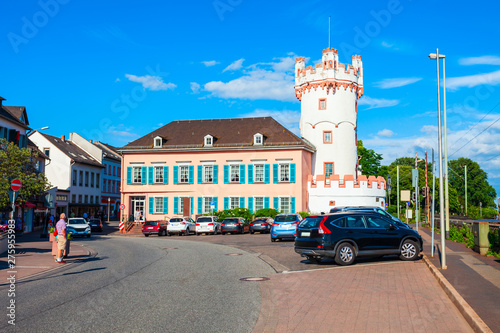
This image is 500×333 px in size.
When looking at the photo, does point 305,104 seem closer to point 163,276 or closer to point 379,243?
point 379,243

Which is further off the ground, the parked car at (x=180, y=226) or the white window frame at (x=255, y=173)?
the white window frame at (x=255, y=173)

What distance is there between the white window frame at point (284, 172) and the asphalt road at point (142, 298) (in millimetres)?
33492

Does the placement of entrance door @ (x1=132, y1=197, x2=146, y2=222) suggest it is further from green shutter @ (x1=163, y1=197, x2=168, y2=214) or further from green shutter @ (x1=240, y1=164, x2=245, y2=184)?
green shutter @ (x1=240, y1=164, x2=245, y2=184)

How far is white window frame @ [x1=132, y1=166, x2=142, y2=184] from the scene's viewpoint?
180 ft

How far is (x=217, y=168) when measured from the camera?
52469mm

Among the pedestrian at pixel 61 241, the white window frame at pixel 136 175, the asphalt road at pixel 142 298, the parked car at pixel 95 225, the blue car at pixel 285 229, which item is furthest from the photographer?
the white window frame at pixel 136 175

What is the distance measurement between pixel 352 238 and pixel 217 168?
37134mm

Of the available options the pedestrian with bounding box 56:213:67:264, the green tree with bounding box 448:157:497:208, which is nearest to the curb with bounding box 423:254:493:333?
the pedestrian with bounding box 56:213:67:264

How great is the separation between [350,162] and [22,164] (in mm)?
34716

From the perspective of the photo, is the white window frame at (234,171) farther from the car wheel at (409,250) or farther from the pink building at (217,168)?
the car wheel at (409,250)

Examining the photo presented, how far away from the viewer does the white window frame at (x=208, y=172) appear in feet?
173

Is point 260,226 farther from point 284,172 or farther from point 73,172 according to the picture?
point 73,172

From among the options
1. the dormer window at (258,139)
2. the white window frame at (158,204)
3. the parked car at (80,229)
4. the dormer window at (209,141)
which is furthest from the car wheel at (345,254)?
the white window frame at (158,204)

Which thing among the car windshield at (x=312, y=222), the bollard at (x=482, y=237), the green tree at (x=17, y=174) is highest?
the green tree at (x=17, y=174)
